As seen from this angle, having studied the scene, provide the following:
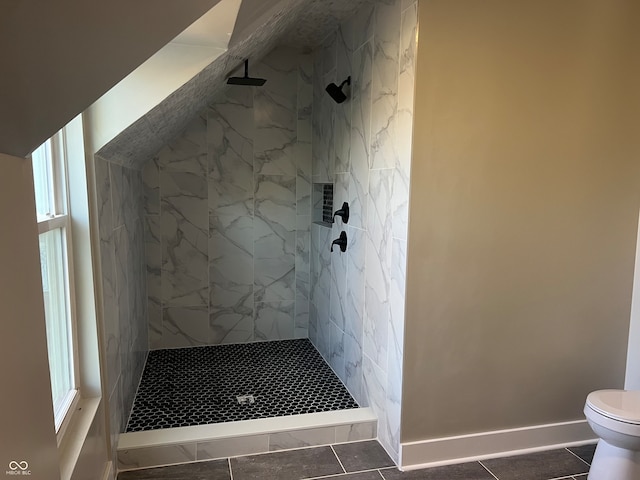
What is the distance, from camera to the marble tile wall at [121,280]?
1.99 meters

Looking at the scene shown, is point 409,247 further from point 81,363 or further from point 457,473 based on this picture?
point 81,363

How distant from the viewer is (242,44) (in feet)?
6.48

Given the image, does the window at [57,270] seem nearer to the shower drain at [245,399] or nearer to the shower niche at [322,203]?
the shower drain at [245,399]

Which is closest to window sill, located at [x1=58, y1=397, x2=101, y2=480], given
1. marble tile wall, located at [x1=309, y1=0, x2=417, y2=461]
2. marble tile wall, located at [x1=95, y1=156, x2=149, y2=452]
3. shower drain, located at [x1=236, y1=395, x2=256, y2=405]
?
marble tile wall, located at [x1=95, y1=156, x2=149, y2=452]

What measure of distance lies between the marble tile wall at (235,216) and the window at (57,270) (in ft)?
5.65

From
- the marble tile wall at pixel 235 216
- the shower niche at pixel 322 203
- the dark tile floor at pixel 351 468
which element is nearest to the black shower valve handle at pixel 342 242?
the shower niche at pixel 322 203

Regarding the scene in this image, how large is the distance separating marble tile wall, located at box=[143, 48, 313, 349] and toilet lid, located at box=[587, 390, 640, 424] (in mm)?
2282

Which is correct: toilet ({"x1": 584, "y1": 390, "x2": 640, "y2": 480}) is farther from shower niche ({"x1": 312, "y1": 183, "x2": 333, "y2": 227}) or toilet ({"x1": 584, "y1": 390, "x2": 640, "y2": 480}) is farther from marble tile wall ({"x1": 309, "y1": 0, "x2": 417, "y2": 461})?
shower niche ({"x1": 312, "y1": 183, "x2": 333, "y2": 227})

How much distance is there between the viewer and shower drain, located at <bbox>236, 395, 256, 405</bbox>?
2.70 metres

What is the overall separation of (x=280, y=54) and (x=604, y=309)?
2.78 meters

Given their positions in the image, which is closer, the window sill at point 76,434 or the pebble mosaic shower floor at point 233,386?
the window sill at point 76,434

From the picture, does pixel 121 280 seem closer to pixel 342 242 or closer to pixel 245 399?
pixel 245 399
